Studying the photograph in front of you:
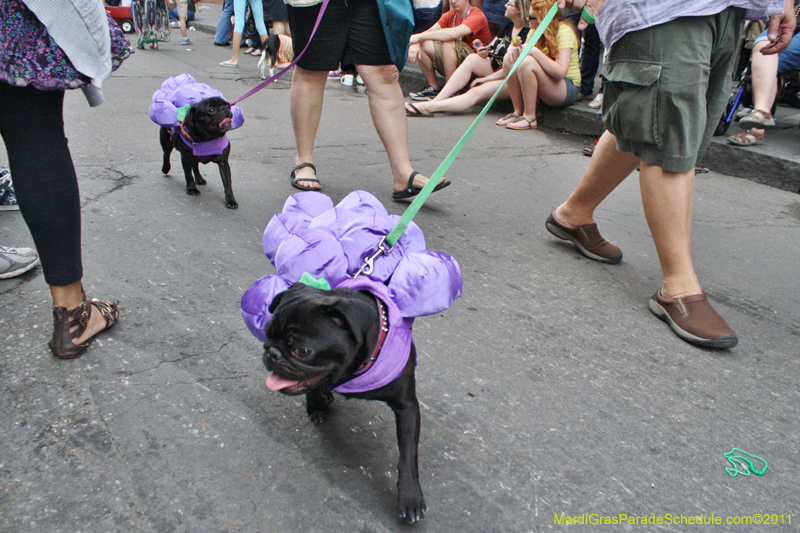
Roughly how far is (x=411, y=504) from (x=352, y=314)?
552 mm

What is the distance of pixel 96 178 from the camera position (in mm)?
3680

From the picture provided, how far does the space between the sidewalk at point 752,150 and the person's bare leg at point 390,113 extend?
10.3 feet

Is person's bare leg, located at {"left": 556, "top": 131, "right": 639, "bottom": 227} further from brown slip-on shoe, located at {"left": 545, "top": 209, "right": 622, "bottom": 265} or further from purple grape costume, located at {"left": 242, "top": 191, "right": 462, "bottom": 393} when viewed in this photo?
purple grape costume, located at {"left": 242, "top": 191, "right": 462, "bottom": 393}

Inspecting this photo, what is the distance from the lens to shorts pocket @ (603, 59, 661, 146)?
245 cm

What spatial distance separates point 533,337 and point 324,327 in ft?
4.31

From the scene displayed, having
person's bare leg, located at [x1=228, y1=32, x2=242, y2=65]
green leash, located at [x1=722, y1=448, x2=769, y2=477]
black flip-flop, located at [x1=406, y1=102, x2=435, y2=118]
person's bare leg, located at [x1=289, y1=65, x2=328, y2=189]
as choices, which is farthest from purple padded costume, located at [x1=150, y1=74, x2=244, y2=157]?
person's bare leg, located at [x1=228, y1=32, x2=242, y2=65]

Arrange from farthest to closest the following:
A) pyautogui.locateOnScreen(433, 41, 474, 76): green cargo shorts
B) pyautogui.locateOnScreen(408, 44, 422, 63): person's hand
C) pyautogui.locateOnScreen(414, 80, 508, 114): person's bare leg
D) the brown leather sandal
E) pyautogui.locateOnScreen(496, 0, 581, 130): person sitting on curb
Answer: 1. pyautogui.locateOnScreen(433, 41, 474, 76): green cargo shorts
2. pyautogui.locateOnScreen(408, 44, 422, 63): person's hand
3. pyautogui.locateOnScreen(414, 80, 508, 114): person's bare leg
4. pyautogui.locateOnScreen(496, 0, 581, 130): person sitting on curb
5. the brown leather sandal

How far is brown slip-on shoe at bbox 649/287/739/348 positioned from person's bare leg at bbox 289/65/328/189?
228 cm

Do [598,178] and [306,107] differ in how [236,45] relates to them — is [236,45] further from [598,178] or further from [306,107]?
[598,178]

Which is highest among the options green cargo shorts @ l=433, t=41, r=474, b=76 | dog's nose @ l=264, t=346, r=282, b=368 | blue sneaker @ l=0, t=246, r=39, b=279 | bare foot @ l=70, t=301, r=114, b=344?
dog's nose @ l=264, t=346, r=282, b=368

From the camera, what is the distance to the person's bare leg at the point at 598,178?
9.66ft

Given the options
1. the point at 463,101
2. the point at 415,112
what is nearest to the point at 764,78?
the point at 463,101

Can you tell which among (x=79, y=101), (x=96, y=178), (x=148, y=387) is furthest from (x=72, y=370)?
(x=79, y=101)

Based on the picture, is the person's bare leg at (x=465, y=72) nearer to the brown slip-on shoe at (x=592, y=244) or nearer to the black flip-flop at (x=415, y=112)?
the black flip-flop at (x=415, y=112)
